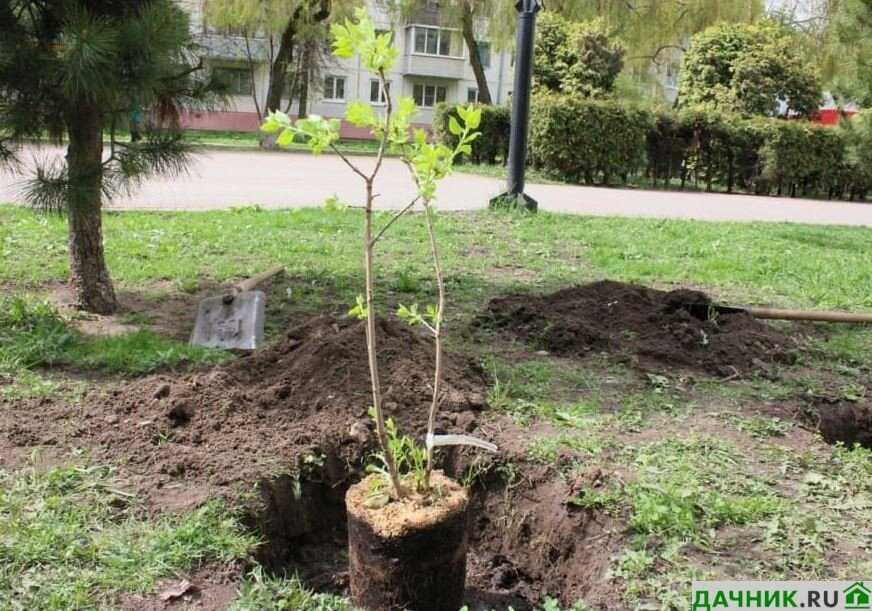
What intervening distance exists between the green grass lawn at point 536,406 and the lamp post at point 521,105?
7.28 feet

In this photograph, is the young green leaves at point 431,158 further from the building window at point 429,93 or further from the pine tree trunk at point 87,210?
the building window at point 429,93

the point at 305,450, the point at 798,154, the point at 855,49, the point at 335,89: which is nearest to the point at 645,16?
the point at 798,154

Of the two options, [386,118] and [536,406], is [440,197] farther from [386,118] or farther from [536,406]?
[386,118]

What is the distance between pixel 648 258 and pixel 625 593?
549cm

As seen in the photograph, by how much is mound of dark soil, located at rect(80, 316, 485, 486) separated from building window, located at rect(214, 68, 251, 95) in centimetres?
168

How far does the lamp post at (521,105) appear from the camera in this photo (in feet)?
32.6

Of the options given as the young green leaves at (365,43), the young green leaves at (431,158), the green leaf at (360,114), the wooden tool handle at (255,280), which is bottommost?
the wooden tool handle at (255,280)

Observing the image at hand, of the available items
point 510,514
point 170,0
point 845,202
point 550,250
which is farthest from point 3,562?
point 845,202

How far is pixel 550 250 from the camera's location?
25.1 feet

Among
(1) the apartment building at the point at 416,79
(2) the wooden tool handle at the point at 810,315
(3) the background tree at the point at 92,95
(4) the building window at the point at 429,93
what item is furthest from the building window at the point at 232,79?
(4) the building window at the point at 429,93

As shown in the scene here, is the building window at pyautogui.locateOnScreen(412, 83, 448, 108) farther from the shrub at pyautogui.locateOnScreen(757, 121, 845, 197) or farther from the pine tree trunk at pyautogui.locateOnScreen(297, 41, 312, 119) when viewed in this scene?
the shrub at pyautogui.locateOnScreen(757, 121, 845, 197)

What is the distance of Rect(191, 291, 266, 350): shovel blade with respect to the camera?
4.32m

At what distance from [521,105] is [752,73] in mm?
12586

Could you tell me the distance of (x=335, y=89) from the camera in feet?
140
